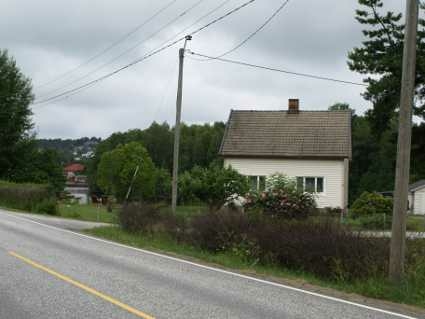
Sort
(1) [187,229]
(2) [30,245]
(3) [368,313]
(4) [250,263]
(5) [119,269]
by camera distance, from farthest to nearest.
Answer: (1) [187,229], (2) [30,245], (4) [250,263], (5) [119,269], (3) [368,313]

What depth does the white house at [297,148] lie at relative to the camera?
43.5 meters

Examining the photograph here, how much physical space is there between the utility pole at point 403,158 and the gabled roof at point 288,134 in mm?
31468

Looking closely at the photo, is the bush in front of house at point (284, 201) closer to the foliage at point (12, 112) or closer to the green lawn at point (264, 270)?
the green lawn at point (264, 270)

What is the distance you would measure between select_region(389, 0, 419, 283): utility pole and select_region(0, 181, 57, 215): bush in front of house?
101 ft

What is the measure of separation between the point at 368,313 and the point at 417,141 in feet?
96.6

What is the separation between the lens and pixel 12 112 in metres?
70.3

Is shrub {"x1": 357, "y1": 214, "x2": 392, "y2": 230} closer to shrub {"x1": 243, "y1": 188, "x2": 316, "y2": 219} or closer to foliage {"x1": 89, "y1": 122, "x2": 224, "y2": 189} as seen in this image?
shrub {"x1": 243, "y1": 188, "x2": 316, "y2": 219}

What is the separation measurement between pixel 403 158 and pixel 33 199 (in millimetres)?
33307

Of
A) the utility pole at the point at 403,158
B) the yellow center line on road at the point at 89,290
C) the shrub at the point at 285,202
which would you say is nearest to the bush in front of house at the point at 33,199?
the shrub at the point at 285,202

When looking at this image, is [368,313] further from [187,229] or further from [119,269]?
[187,229]

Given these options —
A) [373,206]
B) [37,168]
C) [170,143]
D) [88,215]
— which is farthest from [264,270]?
[170,143]

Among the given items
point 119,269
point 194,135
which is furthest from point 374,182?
point 119,269

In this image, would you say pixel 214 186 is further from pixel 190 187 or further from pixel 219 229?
pixel 219 229

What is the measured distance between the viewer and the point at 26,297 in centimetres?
927
